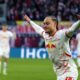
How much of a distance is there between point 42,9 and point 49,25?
2912cm

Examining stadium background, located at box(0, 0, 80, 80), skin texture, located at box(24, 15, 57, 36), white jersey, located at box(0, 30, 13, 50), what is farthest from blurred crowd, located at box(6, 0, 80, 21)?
skin texture, located at box(24, 15, 57, 36)

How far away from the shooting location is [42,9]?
37500 millimetres

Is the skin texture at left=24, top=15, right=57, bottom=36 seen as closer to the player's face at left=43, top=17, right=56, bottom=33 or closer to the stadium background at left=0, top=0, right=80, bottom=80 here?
the player's face at left=43, top=17, right=56, bottom=33

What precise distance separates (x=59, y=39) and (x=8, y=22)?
24.5 m

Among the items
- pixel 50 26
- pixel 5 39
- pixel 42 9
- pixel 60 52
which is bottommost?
pixel 42 9

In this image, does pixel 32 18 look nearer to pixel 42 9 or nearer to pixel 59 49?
pixel 42 9

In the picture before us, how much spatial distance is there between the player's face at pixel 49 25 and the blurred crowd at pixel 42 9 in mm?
27658

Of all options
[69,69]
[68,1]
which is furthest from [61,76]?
[68,1]

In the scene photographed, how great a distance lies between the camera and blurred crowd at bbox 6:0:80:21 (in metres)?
36.6

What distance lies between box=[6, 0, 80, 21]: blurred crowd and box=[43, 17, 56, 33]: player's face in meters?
27.7

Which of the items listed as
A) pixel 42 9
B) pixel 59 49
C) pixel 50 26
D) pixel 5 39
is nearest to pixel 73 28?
pixel 50 26

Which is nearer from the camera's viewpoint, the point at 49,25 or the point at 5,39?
the point at 49,25

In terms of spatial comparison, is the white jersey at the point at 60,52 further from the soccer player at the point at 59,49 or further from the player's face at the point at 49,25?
the player's face at the point at 49,25

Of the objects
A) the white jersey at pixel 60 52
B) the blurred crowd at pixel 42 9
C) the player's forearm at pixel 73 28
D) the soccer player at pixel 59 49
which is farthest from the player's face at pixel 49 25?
the blurred crowd at pixel 42 9
